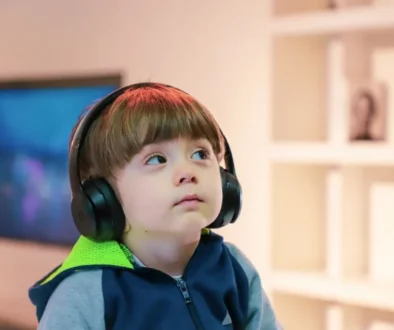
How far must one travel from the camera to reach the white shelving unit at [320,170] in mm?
1726

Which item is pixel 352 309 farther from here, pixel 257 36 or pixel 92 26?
pixel 92 26

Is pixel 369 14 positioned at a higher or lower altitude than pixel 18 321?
higher

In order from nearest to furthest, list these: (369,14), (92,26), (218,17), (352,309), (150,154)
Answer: (150,154) → (369,14) → (352,309) → (218,17) → (92,26)

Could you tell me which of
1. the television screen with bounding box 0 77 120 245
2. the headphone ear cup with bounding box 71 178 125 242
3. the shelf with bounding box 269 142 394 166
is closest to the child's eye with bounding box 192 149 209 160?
the headphone ear cup with bounding box 71 178 125 242

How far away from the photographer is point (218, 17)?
6.49 ft

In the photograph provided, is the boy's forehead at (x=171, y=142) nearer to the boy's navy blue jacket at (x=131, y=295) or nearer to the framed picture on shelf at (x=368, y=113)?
the boy's navy blue jacket at (x=131, y=295)

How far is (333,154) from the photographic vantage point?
1.72 meters

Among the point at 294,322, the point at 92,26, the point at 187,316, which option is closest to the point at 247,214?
the point at 294,322

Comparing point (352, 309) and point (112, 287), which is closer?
point (112, 287)

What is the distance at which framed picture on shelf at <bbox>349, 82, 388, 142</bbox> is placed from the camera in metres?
1.78

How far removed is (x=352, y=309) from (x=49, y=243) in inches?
43.8

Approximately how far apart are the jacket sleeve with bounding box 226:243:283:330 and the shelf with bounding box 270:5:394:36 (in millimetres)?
859

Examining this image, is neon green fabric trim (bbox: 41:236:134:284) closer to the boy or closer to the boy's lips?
Answer: the boy

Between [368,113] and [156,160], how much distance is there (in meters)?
1.05
